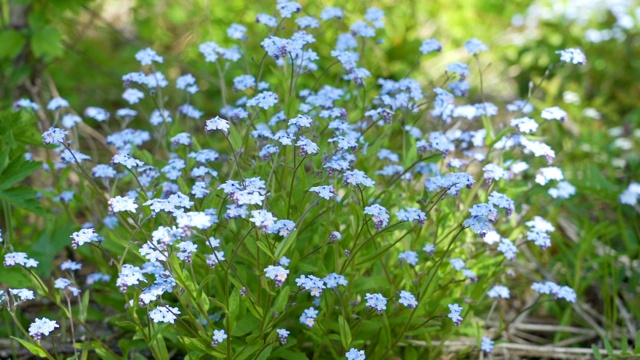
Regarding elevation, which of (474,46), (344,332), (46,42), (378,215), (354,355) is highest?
(46,42)

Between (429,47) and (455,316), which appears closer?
(455,316)

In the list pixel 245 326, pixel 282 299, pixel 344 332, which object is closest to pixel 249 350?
pixel 245 326

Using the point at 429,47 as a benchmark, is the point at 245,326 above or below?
below

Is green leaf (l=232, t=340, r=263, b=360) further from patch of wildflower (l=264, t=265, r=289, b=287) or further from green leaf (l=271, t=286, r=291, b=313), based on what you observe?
patch of wildflower (l=264, t=265, r=289, b=287)

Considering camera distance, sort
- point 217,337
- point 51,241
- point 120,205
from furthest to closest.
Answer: point 51,241
point 217,337
point 120,205

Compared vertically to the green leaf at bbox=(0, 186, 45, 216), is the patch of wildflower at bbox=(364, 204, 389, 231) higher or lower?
lower

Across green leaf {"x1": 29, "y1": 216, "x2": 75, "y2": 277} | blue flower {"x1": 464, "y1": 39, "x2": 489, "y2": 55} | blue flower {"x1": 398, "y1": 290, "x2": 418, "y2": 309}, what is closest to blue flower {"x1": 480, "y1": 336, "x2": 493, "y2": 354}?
blue flower {"x1": 398, "y1": 290, "x2": 418, "y2": 309}

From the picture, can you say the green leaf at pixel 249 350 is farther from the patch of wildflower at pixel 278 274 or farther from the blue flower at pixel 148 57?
the blue flower at pixel 148 57

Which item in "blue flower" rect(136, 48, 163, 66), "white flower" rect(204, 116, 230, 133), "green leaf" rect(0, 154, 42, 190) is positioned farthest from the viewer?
"blue flower" rect(136, 48, 163, 66)

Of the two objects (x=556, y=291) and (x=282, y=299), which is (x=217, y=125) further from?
(x=556, y=291)
